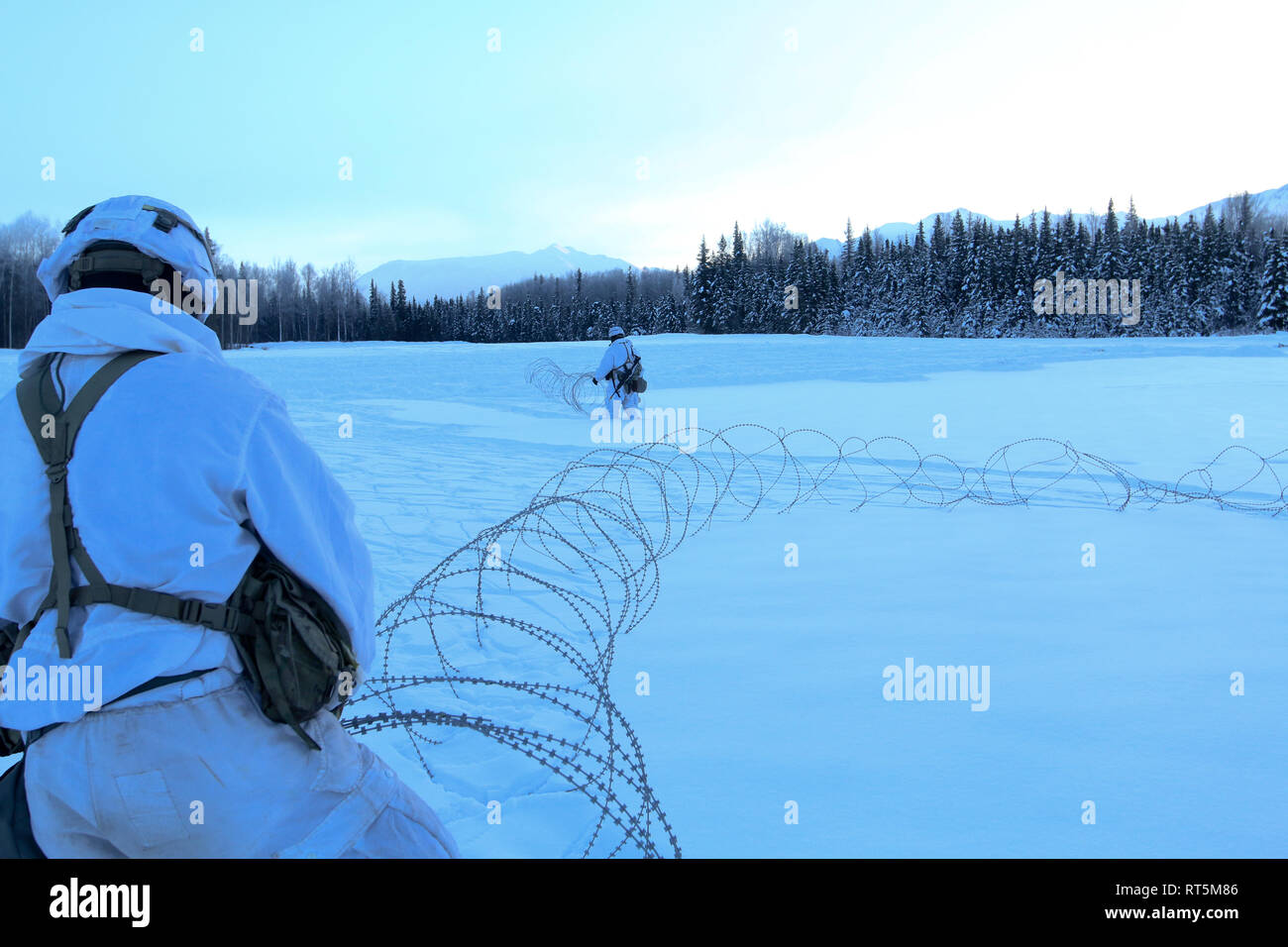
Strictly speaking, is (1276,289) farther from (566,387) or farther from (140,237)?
(140,237)

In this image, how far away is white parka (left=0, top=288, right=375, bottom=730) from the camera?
149 cm

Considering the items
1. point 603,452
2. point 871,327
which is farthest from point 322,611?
point 871,327

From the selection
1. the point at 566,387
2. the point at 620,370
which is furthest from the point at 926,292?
the point at 620,370

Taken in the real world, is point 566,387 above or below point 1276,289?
below

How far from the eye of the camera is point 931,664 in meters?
4.11

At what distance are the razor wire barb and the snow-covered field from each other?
0.13m

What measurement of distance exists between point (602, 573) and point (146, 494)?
14.3 feet

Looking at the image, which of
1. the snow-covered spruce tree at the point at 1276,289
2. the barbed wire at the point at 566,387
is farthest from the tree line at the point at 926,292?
the barbed wire at the point at 566,387

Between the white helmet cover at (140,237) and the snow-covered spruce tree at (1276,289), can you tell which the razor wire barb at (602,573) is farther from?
the snow-covered spruce tree at (1276,289)
